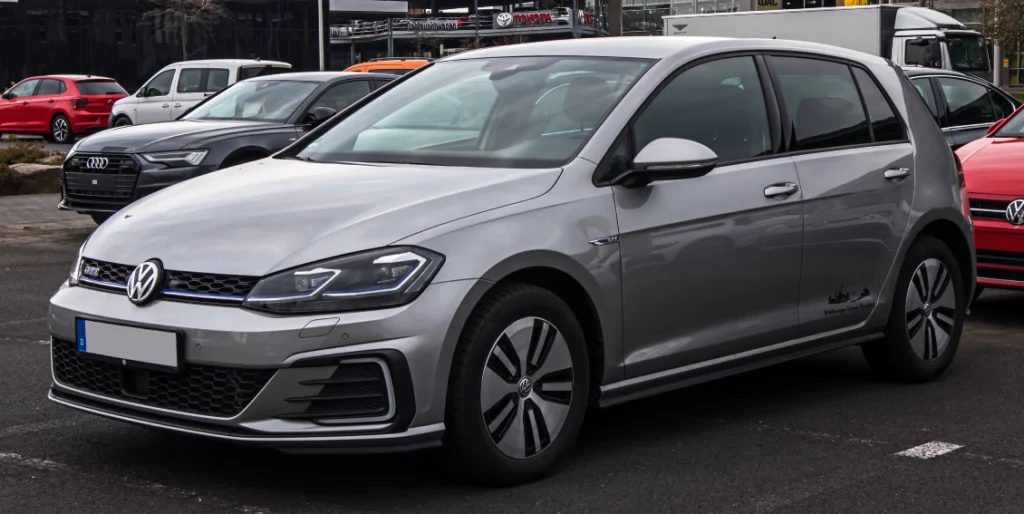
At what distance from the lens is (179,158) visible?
11922mm

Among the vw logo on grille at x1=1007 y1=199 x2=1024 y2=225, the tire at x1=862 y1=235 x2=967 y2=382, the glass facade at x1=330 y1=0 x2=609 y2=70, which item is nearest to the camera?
the tire at x1=862 y1=235 x2=967 y2=382

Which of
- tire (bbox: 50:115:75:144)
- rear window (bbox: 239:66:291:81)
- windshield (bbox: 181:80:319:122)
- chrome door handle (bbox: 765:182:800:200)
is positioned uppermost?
rear window (bbox: 239:66:291:81)

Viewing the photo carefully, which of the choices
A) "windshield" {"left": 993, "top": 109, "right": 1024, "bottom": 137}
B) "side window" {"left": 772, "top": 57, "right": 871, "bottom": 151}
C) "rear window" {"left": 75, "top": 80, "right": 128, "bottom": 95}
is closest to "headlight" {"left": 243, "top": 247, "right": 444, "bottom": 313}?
"side window" {"left": 772, "top": 57, "right": 871, "bottom": 151}

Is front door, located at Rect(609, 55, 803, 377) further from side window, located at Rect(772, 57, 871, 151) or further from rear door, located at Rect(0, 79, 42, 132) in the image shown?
→ rear door, located at Rect(0, 79, 42, 132)

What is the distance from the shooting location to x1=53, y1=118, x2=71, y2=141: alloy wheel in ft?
102

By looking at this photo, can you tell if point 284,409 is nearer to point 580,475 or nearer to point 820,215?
point 580,475

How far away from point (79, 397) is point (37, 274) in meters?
6.13

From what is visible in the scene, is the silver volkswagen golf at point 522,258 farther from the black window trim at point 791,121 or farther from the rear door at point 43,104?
the rear door at point 43,104

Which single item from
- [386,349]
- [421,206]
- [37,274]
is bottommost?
[37,274]

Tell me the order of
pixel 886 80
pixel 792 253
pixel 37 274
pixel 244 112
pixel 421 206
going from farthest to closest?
pixel 244 112 < pixel 37 274 < pixel 886 80 < pixel 792 253 < pixel 421 206

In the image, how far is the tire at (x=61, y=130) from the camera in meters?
30.9

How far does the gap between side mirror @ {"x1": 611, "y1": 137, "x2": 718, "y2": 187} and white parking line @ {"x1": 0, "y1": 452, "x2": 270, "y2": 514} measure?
1773 mm

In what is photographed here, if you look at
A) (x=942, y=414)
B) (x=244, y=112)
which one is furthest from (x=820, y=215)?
(x=244, y=112)

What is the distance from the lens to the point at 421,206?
177 inches
